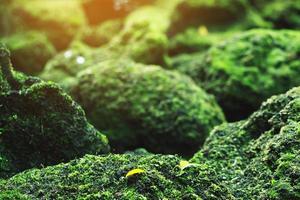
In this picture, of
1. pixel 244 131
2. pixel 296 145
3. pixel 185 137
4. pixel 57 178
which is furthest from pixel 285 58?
pixel 57 178

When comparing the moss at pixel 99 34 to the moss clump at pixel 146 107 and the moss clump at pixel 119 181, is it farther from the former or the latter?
the moss clump at pixel 119 181

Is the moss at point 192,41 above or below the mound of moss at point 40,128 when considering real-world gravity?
above

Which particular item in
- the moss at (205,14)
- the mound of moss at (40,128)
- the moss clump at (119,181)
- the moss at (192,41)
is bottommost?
the moss clump at (119,181)

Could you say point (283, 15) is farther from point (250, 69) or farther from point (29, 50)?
point (29, 50)

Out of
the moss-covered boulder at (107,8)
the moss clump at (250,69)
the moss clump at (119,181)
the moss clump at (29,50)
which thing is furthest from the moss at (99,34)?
the moss clump at (119,181)

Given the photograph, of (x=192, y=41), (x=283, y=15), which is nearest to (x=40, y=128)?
(x=192, y=41)

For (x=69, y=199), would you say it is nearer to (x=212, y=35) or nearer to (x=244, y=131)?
(x=244, y=131)

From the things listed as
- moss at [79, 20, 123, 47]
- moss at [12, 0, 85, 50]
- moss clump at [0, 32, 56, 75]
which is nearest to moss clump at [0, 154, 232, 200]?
moss clump at [0, 32, 56, 75]
